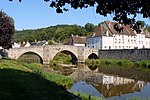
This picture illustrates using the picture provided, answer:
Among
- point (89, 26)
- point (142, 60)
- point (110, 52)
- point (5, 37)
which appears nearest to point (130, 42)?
point (110, 52)

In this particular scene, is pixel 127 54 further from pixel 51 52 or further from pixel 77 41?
pixel 77 41

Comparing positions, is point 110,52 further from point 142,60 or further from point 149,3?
point 149,3

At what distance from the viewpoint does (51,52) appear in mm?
51281

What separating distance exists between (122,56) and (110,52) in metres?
3.04

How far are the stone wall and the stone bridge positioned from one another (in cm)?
238

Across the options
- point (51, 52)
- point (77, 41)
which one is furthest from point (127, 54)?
point (77, 41)

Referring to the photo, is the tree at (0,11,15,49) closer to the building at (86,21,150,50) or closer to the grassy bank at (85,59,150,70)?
the grassy bank at (85,59,150,70)

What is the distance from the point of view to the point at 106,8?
5.35m

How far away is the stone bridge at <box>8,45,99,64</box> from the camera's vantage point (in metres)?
48.2

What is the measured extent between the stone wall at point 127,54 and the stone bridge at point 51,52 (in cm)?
238

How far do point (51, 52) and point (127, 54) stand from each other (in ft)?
39.4

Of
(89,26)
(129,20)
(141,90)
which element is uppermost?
(89,26)

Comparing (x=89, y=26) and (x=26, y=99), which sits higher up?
(x=89, y=26)

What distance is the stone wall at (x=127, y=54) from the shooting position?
4419 centimetres
